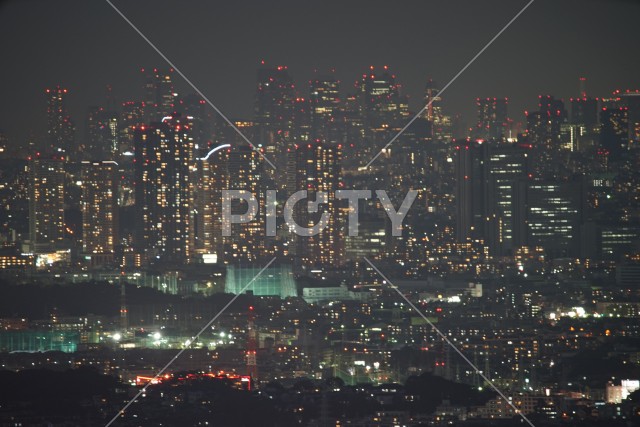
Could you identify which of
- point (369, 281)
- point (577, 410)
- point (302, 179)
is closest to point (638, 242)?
point (369, 281)

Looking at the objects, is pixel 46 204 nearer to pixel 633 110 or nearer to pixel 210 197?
pixel 210 197

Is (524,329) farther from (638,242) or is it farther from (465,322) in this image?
(638,242)

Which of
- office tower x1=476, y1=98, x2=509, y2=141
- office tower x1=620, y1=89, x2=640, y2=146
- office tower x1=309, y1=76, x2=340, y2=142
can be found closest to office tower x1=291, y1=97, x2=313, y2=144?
office tower x1=309, y1=76, x2=340, y2=142

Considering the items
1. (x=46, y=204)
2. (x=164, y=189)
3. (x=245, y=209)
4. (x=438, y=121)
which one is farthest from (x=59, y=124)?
(x=438, y=121)

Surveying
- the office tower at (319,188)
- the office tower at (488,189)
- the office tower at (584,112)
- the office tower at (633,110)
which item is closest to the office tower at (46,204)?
the office tower at (319,188)

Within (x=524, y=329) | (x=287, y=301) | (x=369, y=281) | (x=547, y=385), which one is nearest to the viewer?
(x=547, y=385)

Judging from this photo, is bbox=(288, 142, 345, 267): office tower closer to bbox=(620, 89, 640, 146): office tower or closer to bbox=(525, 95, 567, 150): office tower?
bbox=(525, 95, 567, 150): office tower

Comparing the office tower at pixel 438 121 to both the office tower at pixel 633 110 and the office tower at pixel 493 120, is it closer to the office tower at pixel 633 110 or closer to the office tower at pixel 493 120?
the office tower at pixel 493 120
